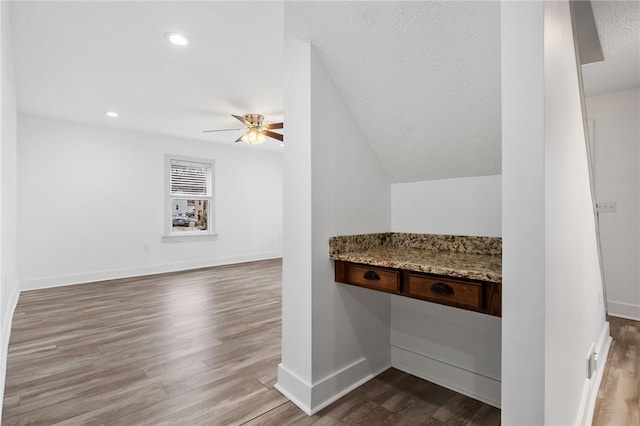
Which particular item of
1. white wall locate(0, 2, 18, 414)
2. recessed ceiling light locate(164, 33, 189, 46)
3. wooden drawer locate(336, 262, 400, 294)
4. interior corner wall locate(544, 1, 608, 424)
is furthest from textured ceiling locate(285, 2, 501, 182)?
white wall locate(0, 2, 18, 414)

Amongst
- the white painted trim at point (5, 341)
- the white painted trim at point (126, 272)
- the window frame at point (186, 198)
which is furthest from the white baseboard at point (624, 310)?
the window frame at point (186, 198)

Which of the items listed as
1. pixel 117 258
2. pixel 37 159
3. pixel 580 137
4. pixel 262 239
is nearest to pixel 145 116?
pixel 37 159

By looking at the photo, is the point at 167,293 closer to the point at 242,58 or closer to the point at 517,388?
the point at 242,58

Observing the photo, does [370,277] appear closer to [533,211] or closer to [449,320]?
[449,320]

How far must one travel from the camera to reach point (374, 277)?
1.74 metres

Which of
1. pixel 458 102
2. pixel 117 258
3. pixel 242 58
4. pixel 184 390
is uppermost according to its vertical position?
pixel 242 58

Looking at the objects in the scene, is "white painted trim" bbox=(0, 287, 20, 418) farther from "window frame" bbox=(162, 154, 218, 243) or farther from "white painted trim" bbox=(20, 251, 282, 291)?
"window frame" bbox=(162, 154, 218, 243)

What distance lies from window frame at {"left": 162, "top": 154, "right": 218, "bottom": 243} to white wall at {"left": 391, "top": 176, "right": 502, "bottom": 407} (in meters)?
4.79

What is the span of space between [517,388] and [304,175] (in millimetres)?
1294

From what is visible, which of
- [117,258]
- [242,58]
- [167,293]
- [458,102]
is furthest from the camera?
[117,258]

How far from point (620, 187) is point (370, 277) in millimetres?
3408

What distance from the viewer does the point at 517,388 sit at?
40.9 inches

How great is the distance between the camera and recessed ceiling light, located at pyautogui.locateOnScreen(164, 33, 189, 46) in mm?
2500

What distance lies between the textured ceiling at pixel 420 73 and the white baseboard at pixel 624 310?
118 inches
